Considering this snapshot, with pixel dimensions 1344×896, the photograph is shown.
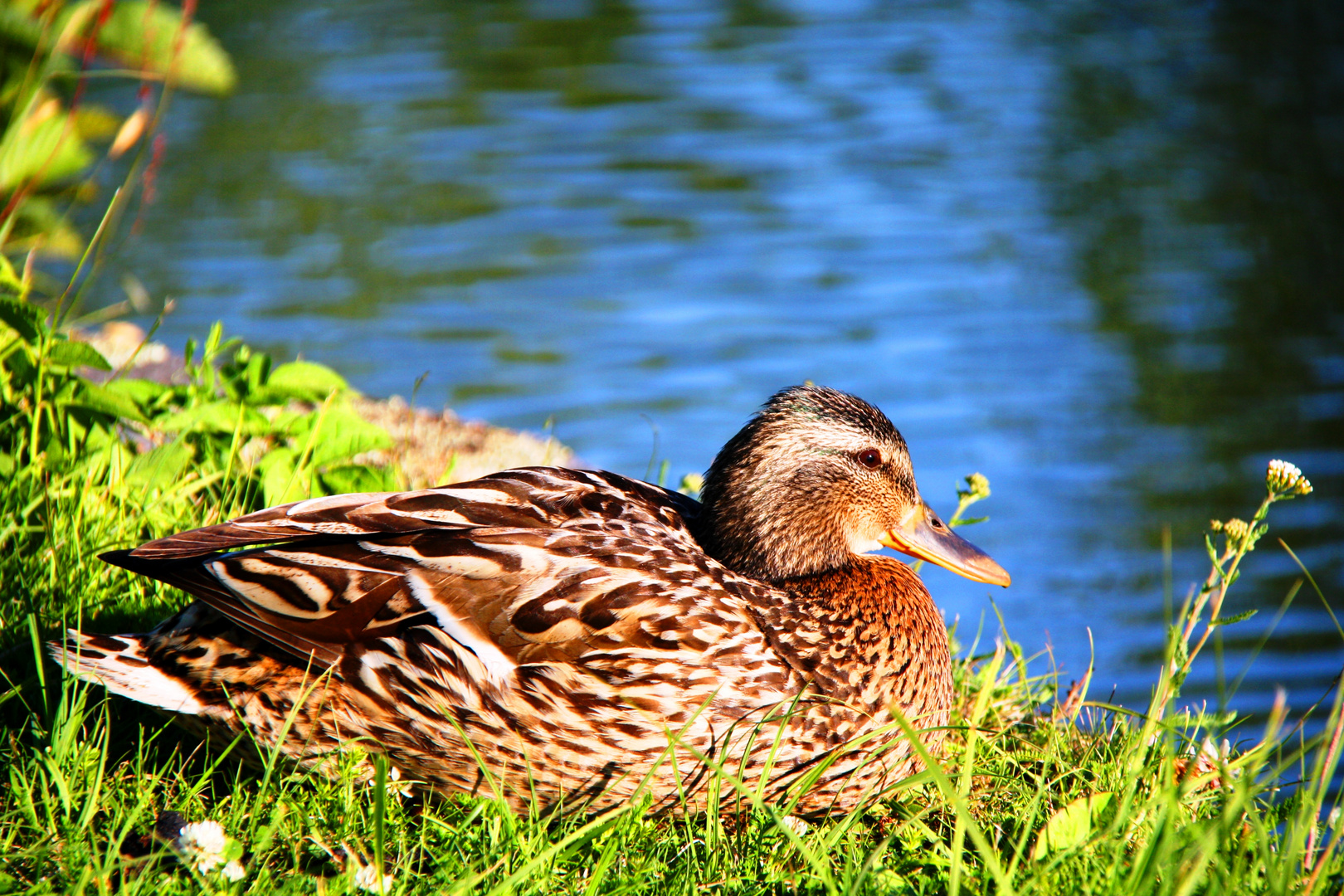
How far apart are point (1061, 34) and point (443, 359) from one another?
10698mm

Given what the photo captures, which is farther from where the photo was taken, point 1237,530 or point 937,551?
point 937,551

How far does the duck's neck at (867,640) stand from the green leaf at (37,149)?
9.80 feet

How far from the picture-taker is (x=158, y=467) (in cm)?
385

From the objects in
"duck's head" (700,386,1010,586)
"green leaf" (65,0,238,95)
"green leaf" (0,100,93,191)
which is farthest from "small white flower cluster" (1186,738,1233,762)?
"green leaf" (0,100,93,191)

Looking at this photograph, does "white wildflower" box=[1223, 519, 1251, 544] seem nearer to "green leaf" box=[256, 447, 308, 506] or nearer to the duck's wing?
the duck's wing

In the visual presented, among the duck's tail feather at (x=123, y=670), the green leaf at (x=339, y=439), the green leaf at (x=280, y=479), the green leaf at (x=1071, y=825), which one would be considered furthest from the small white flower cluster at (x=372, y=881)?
→ the green leaf at (x=339, y=439)

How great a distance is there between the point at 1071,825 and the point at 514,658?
4.22ft

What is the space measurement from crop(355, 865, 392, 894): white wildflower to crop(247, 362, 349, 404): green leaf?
190 centimetres

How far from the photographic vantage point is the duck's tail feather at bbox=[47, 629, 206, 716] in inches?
111

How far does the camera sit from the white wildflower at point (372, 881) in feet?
7.97

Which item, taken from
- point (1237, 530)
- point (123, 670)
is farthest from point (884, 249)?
point (123, 670)

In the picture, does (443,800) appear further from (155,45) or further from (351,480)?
(155,45)

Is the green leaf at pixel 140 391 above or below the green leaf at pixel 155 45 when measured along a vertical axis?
below

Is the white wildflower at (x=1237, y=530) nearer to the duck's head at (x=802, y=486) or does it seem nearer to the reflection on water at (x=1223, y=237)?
the duck's head at (x=802, y=486)
